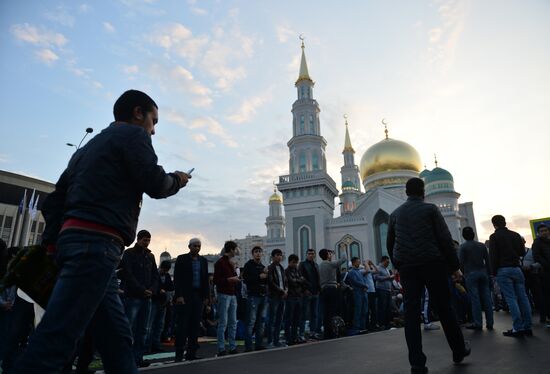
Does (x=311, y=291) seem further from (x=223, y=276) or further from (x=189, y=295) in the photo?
(x=189, y=295)

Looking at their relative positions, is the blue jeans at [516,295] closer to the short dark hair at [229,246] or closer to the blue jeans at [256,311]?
the blue jeans at [256,311]

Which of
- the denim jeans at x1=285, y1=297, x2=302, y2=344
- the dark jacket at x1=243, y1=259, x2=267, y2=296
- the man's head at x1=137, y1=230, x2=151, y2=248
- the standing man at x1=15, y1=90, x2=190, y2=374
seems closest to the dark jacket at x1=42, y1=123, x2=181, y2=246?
the standing man at x1=15, y1=90, x2=190, y2=374

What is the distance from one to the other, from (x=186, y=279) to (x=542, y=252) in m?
6.36

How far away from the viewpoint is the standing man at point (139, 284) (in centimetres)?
615

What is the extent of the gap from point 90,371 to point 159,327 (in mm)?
3367

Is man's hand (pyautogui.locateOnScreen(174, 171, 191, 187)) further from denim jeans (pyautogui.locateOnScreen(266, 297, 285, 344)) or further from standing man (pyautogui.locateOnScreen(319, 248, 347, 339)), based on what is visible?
standing man (pyautogui.locateOnScreen(319, 248, 347, 339))

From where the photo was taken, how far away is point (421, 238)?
405cm

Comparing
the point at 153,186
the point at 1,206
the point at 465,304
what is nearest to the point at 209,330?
the point at 465,304

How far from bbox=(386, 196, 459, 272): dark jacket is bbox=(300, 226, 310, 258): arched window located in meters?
31.4

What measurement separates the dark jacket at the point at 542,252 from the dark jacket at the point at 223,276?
554 cm

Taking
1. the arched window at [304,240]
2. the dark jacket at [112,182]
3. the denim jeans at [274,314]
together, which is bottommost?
the denim jeans at [274,314]

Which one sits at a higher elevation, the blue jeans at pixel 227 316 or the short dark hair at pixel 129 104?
the short dark hair at pixel 129 104

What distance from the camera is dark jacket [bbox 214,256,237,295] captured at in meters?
6.77

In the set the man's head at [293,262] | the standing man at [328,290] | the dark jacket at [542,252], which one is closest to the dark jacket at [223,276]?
the man's head at [293,262]
